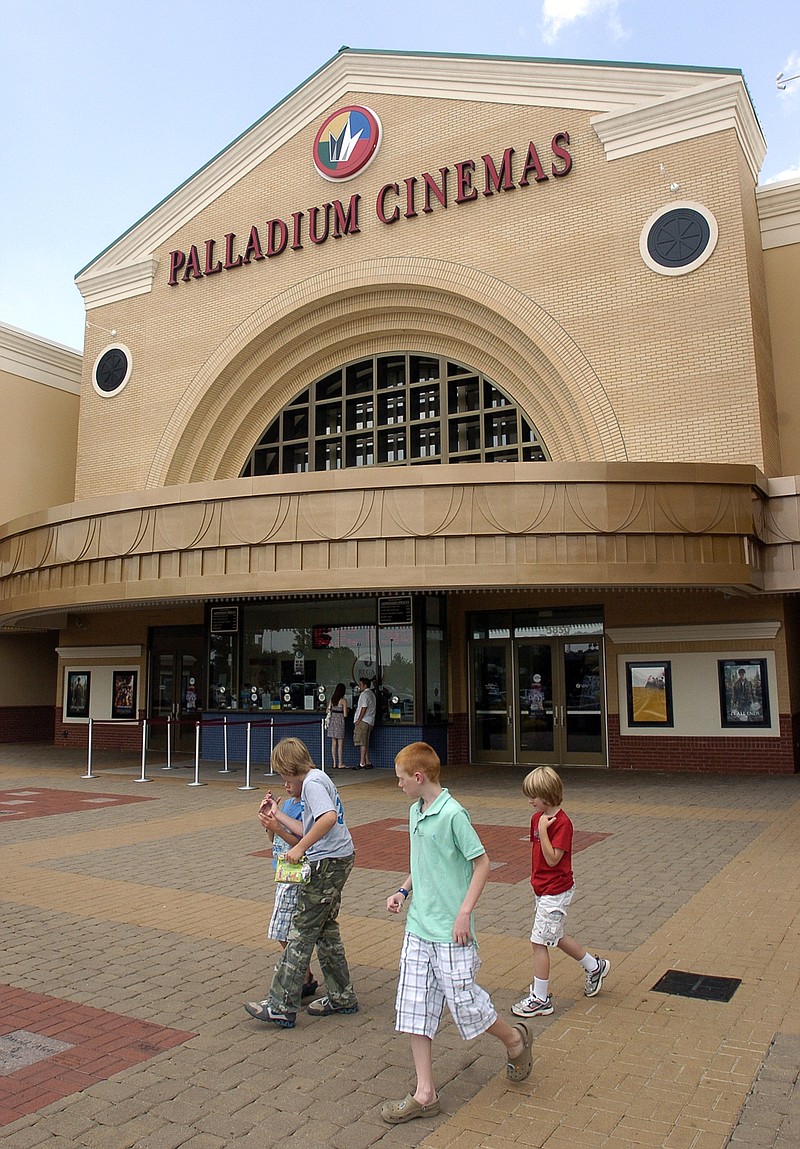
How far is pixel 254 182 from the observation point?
2275cm

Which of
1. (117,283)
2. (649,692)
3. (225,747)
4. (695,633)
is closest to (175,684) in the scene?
(225,747)

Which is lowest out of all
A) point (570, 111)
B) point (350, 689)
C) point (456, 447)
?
point (350, 689)

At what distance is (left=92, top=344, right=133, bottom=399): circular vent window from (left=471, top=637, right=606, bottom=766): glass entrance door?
464 inches

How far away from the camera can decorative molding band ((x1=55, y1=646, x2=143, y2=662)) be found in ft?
78.1

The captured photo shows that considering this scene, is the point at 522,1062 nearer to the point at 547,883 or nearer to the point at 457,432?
the point at 547,883

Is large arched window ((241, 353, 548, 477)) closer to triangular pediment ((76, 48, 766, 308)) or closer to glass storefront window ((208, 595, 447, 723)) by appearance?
glass storefront window ((208, 595, 447, 723))

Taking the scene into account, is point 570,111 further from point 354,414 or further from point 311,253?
point 354,414

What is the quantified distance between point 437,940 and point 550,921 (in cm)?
125

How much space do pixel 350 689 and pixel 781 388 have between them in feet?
34.4

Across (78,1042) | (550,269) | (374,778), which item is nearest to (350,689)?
(374,778)

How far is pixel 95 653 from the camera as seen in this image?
2445 centimetres

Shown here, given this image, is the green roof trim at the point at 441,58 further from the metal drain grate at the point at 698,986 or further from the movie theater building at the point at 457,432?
the metal drain grate at the point at 698,986

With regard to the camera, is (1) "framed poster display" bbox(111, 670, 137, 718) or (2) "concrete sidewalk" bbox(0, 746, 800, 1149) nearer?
(2) "concrete sidewalk" bbox(0, 746, 800, 1149)

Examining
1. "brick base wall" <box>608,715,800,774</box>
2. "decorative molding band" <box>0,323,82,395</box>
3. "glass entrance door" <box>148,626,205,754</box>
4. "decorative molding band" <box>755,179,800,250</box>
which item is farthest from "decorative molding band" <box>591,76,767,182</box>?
"decorative molding band" <box>0,323,82,395</box>
